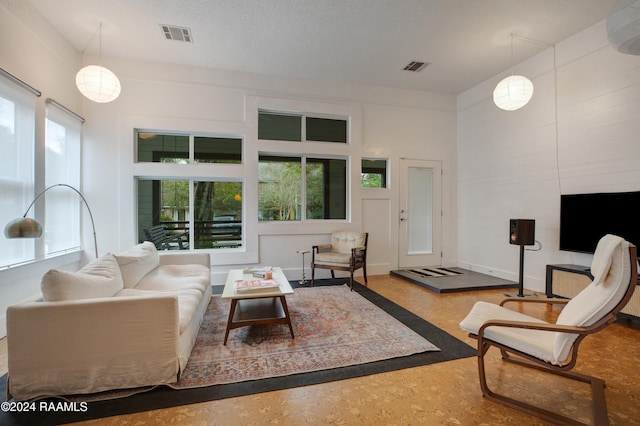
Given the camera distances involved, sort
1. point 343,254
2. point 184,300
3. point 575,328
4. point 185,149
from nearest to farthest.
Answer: point 575,328 → point 184,300 → point 343,254 → point 185,149

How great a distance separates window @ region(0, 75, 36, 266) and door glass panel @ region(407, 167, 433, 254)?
543 cm

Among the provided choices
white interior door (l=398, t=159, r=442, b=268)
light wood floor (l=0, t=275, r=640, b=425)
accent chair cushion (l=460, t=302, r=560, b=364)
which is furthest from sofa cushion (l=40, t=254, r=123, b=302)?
white interior door (l=398, t=159, r=442, b=268)

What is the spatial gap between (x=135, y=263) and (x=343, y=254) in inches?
109

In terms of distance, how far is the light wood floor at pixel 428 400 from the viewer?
1.69 metres

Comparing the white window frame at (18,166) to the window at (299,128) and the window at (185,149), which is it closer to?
the window at (185,149)

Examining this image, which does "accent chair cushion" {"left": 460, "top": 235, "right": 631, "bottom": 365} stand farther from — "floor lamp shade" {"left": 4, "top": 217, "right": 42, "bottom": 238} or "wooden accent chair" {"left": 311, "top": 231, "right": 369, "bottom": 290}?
"floor lamp shade" {"left": 4, "top": 217, "right": 42, "bottom": 238}

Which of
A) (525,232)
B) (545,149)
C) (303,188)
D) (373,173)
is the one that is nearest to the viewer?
(525,232)

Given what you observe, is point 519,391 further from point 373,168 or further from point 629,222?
point 373,168

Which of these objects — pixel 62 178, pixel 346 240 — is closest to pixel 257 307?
pixel 346 240

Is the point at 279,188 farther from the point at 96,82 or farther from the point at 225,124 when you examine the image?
the point at 96,82

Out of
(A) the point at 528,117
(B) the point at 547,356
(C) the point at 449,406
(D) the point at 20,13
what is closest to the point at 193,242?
(D) the point at 20,13

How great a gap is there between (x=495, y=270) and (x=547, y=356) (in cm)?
376

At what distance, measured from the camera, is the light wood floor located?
1688 millimetres

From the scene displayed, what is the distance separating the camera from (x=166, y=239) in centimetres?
471
